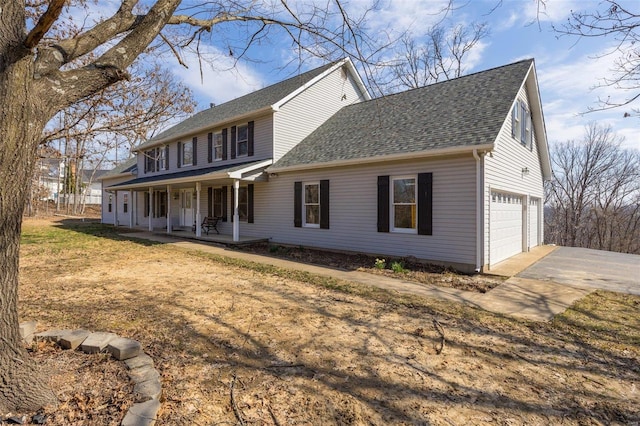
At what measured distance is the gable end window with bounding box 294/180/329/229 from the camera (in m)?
11.9

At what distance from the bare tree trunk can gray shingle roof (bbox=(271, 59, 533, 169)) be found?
669cm

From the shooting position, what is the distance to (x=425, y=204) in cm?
927

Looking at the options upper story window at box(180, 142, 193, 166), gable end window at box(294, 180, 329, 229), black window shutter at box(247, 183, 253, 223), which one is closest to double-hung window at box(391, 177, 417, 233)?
gable end window at box(294, 180, 329, 229)

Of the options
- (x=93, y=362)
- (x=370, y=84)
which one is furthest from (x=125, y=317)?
(x=370, y=84)

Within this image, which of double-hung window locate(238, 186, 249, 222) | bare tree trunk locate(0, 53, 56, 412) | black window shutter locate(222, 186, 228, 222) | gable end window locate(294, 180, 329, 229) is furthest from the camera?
black window shutter locate(222, 186, 228, 222)

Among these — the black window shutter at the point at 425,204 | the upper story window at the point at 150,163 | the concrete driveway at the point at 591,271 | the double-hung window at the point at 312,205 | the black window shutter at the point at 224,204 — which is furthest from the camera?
the upper story window at the point at 150,163

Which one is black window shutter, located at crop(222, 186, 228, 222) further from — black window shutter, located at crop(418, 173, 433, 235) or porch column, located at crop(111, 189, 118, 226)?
porch column, located at crop(111, 189, 118, 226)

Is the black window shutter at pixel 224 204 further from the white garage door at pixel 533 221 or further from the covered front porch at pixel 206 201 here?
the white garage door at pixel 533 221

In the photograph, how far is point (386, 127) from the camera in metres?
11.9

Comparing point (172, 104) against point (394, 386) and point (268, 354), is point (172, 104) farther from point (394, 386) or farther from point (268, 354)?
point (394, 386)

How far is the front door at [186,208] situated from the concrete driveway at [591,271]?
15756 millimetres

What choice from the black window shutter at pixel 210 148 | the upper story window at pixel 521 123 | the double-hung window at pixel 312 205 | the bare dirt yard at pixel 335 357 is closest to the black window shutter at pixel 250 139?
the black window shutter at pixel 210 148

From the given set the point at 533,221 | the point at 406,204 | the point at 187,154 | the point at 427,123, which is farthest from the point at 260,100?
the point at 533,221

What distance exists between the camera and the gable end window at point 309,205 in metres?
11.9
